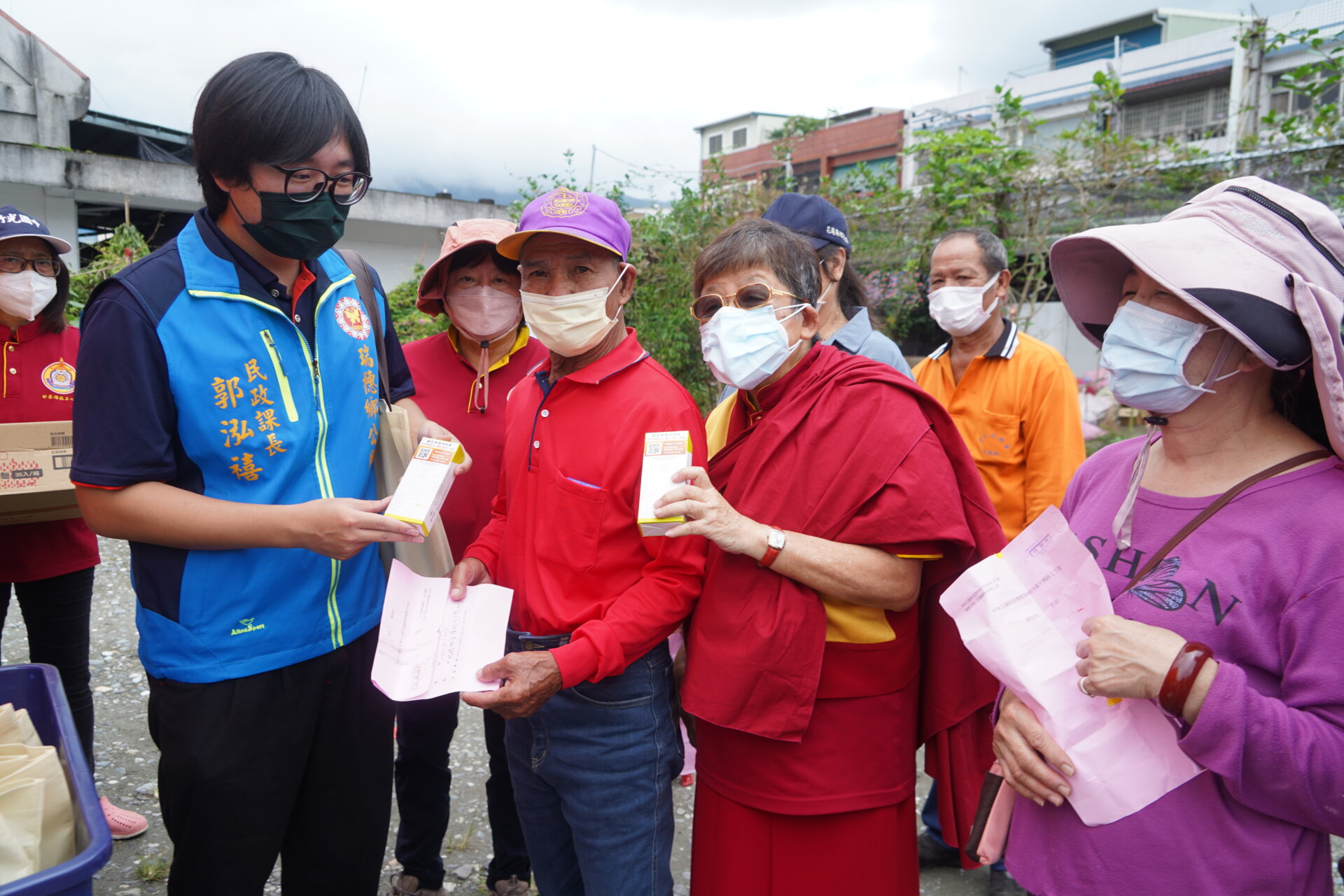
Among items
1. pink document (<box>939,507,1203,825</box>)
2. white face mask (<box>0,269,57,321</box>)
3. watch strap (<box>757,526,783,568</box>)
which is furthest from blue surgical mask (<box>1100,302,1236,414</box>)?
white face mask (<box>0,269,57,321</box>)

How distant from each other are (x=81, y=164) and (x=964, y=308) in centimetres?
1681

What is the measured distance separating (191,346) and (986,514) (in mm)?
1850

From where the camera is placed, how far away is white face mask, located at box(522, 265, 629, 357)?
7.08 ft

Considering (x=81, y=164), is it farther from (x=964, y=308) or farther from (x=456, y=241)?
(x=964, y=308)

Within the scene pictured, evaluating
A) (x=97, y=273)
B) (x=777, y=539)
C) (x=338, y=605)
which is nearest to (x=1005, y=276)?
(x=777, y=539)

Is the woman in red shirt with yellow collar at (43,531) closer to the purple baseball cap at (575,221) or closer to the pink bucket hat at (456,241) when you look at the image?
the pink bucket hat at (456,241)

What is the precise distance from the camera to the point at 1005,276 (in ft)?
12.5

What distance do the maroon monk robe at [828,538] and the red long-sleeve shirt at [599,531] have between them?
13 cm

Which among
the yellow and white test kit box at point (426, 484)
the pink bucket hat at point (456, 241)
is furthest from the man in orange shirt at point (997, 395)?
the yellow and white test kit box at point (426, 484)

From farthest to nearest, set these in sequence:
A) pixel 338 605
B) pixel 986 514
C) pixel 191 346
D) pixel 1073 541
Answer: pixel 338 605, pixel 986 514, pixel 191 346, pixel 1073 541

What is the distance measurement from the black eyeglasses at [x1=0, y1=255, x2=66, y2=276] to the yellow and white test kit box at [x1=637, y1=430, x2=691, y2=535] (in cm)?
325

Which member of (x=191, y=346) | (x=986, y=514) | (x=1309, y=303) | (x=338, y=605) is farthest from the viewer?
(x=338, y=605)

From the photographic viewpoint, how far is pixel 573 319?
2160 mm

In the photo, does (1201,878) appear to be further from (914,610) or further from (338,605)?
(338,605)
